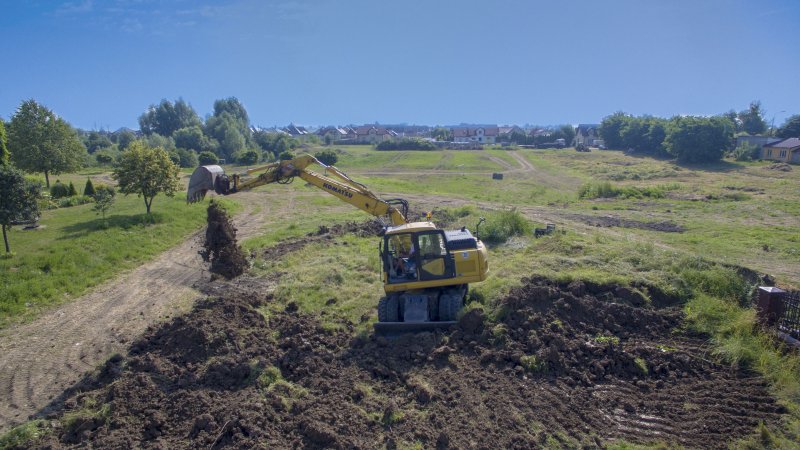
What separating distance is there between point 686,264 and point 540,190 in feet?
93.4

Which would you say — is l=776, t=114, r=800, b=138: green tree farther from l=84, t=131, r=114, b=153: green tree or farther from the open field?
l=84, t=131, r=114, b=153: green tree

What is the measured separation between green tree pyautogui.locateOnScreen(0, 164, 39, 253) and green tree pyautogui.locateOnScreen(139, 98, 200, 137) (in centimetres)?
8047

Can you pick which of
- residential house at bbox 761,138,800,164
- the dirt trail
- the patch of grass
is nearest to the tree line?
residential house at bbox 761,138,800,164

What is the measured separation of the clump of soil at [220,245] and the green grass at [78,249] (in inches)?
215

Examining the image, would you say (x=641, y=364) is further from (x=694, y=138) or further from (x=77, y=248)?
(x=694, y=138)

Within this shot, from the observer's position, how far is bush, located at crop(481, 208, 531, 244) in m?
22.1

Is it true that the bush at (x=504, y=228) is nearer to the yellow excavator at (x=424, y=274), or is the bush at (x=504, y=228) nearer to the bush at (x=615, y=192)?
the yellow excavator at (x=424, y=274)

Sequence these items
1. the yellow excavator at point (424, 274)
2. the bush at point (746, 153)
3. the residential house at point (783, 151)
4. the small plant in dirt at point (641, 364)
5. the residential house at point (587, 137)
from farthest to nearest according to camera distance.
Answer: the residential house at point (587, 137) < the bush at point (746, 153) < the residential house at point (783, 151) < the yellow excavator at point (424, 274) < the small plant in dirt at point (641, 364)

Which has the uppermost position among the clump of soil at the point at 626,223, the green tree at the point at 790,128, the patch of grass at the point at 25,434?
the green tree at the point at 790,128

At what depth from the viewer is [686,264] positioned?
617 inches

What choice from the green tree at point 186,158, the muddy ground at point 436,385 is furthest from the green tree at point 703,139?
the green tree at point 186,158

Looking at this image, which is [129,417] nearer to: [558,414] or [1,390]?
[1,390]

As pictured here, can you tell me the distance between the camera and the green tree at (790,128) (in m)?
82.3

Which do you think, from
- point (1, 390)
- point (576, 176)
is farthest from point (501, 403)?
point (576, 176)
